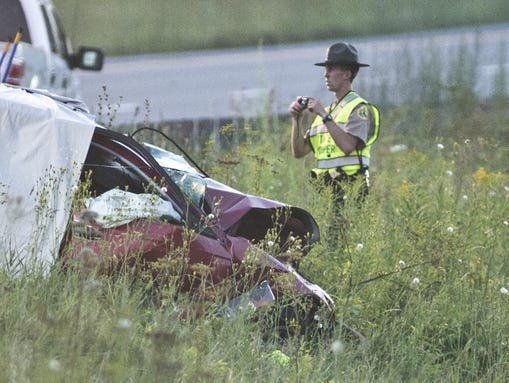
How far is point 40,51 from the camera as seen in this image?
11.4 metres

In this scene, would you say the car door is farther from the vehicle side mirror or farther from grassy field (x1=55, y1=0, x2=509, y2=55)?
grassy field (x1=55, y1=0, x2=509, y2=55)

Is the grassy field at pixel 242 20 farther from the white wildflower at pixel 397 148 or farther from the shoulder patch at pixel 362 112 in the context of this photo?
the shoulder patch at pixel 362 112

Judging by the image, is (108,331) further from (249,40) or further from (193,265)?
(249,40)

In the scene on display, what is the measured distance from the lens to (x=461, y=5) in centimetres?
2956

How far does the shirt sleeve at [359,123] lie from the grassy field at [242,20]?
690 inches

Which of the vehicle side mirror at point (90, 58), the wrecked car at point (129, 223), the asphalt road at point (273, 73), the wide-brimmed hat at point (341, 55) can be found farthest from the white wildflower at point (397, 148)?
the wrecked car at point (129, 223)

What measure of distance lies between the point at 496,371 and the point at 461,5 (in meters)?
23.5

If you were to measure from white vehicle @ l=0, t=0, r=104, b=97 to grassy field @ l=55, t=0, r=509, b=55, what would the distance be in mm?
13004

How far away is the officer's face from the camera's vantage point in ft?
28.1

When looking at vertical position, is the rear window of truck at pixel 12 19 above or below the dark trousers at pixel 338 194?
above

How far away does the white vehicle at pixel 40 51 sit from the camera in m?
10.5

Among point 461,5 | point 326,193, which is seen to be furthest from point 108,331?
point 461,5

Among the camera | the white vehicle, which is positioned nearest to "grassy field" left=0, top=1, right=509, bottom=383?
the camera

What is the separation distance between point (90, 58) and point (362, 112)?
4631 millimetres
